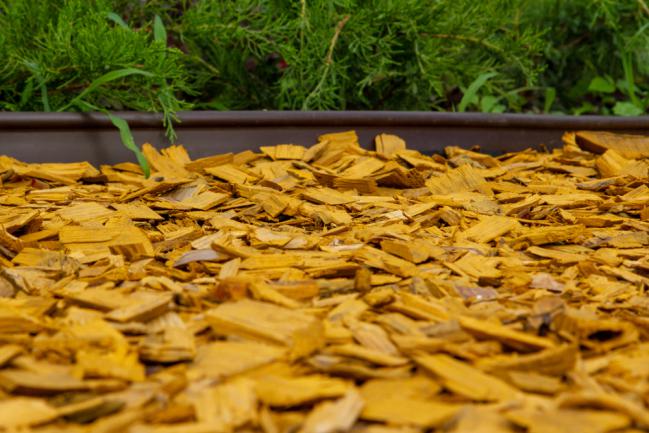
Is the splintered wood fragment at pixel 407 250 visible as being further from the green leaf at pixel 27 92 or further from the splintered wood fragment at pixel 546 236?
the green leaf at pixel 27 92

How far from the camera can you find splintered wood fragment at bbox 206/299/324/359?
1247mm

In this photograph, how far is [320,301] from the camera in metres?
1.46

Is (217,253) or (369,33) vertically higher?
(369,33)

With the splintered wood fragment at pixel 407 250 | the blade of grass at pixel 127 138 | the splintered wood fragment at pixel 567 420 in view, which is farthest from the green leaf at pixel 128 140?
the splintered wood fragment at pixel 567 420

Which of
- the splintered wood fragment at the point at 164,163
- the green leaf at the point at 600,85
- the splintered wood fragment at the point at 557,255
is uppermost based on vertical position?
the green leaf at the point at 600,85

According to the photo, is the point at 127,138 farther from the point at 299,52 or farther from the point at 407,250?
the point at 407,250

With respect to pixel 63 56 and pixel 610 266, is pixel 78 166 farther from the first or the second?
pixel 610 266

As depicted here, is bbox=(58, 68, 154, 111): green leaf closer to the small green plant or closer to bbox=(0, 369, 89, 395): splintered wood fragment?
the small green plant

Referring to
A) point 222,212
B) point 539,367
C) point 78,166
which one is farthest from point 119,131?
point 539,367

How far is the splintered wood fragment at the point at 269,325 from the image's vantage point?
4.09 ft

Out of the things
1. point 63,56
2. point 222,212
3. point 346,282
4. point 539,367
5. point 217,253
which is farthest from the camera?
point 63,56

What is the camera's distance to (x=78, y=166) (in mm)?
2479

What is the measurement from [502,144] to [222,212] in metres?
1.35

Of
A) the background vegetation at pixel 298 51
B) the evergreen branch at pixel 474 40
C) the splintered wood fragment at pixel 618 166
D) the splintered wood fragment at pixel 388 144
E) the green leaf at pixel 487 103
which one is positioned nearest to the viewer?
the splintered wood fragment at pixel 618 166
